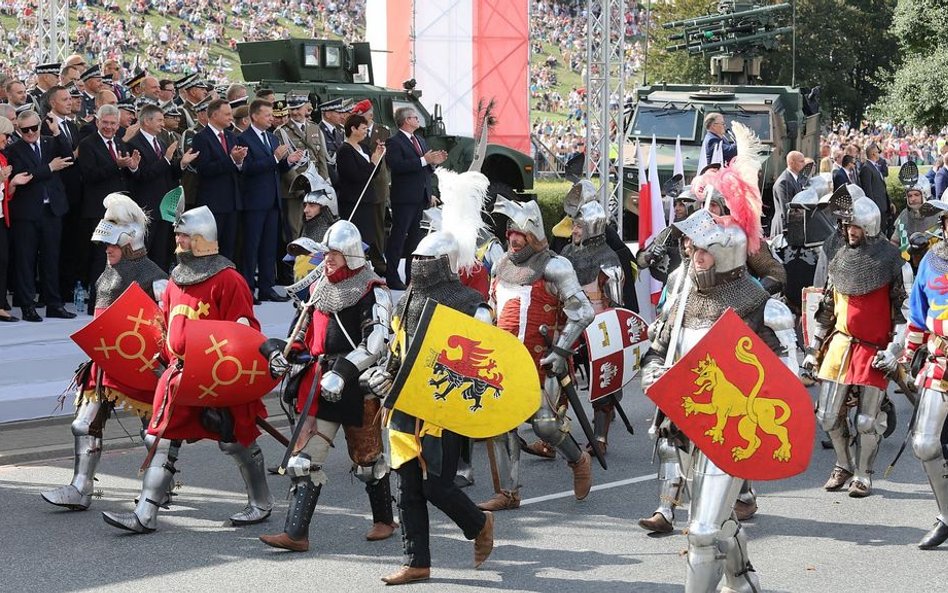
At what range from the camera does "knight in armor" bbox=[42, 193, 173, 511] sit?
27.7ft

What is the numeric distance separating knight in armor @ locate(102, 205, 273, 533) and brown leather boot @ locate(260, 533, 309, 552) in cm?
58

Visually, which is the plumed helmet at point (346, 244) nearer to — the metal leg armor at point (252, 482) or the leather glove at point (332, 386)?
the leather glove at point (332, 386)

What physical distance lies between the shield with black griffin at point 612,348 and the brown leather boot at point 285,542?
8.16 ft

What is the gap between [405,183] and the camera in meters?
15.0

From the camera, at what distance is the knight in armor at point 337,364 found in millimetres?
7562

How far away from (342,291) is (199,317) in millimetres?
916

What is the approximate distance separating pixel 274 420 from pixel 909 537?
17.5ft

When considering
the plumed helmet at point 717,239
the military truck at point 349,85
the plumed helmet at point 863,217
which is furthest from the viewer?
the military truck at point 349,85

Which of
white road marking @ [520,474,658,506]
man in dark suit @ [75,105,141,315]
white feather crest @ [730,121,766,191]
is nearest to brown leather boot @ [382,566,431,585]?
white road marking @ [520,474,658,506]

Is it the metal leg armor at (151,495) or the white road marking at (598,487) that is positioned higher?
the metal leg armor at (151,495)

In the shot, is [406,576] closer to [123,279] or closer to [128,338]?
[128,338]

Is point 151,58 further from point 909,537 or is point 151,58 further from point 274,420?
point 909,537

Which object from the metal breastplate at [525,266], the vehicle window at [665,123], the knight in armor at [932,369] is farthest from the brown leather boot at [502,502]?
the vehicle window at [665,123]

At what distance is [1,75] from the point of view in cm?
1337
